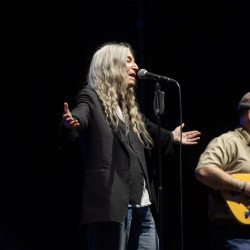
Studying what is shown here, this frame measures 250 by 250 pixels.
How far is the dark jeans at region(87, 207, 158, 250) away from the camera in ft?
7.36

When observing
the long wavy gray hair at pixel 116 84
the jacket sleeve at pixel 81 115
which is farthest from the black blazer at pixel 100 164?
the long wavy gray hair at pixel 116 84

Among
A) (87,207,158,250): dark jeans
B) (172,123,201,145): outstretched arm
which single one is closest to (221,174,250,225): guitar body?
(172,123,201,145): outstretched arm

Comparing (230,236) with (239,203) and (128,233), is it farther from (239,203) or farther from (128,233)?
(128,233)

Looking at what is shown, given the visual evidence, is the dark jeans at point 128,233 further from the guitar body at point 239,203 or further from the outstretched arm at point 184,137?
the guitar body at point 239,203

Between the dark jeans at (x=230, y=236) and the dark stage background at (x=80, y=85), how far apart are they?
831mm

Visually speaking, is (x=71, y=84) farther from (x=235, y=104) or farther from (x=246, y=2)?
Answer: (x=246, y=2)

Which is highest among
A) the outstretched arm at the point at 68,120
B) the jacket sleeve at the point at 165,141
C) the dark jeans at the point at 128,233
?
the outstretched arm at the point at 68,120

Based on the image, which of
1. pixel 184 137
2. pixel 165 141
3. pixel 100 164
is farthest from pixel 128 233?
pixel 184 137

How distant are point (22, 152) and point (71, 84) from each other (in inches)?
28.4

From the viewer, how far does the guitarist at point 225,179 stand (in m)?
2.92

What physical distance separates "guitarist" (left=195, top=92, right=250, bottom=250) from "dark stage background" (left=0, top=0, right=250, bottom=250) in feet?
2.75

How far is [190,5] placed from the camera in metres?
4.13

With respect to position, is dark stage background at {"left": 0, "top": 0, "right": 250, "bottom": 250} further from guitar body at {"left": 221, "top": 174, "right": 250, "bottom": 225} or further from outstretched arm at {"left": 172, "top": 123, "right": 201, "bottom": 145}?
outstretched arm at {"left": 172, "top": 123, "right": 201, "bottom": 145}

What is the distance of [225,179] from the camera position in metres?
2.93
